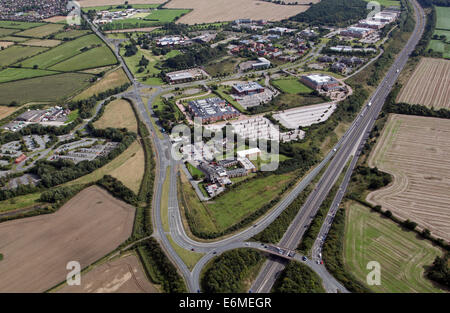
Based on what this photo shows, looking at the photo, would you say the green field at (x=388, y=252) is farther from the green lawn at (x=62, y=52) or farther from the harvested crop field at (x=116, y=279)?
the green lawn at (x=62, y=52)

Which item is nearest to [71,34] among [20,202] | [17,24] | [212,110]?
[17,24]

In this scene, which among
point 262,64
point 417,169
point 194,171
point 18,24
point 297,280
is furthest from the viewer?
point 18,24

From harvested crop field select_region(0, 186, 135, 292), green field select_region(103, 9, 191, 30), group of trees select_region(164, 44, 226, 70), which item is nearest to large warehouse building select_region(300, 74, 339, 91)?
group of trees select_region(164, 44, 226, 70)

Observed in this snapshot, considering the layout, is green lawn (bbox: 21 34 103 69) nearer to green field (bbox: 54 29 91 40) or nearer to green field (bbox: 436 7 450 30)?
A: green field (bbox: 54 29 91 40)

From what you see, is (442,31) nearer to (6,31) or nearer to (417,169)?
(417,169)

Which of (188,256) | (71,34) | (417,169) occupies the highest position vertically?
(71,34)
